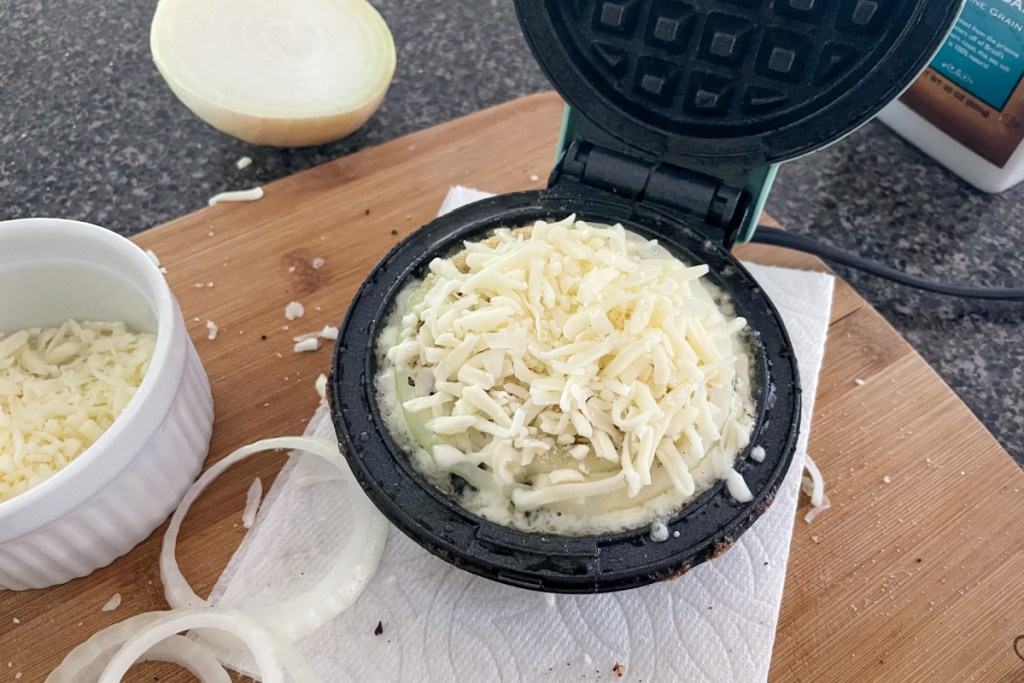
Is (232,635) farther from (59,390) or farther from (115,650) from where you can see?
(59,390)

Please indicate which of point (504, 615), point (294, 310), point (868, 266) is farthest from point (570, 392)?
point (868, 266)

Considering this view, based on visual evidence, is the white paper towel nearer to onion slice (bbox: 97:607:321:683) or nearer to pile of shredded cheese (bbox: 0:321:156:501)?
onion slice (bbox: 97:607:321:683)

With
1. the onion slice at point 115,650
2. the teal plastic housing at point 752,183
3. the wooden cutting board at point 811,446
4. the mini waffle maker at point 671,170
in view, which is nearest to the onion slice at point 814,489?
the wooden cutting board at point 811,446

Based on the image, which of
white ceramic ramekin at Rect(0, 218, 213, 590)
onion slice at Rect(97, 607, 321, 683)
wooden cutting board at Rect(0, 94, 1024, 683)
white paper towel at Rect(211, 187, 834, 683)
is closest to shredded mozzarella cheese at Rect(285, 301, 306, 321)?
wooden cutting board at Rect(0, 94, 1024, 683)

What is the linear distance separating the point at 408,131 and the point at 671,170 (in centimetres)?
60

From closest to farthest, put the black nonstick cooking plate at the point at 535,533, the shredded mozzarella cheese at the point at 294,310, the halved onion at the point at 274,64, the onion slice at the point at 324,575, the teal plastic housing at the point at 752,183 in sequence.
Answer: the black nonstick cooking plate at the point at 535,533 < the onion slice at the point at 324,575 < the teal plastic housing at the point at 752,183 < the shredded mozzarella cheese at the point at 294,310 < the halved onion at the point at 274,64

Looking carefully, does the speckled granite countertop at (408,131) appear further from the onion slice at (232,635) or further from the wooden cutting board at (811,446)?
the onion slice at (232,635)

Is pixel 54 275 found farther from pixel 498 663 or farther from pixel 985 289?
pixel 985 289

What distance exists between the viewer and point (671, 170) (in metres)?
0.94

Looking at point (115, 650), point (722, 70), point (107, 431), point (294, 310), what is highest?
point (722, 70)

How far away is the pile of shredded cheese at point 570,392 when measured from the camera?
2.36ft

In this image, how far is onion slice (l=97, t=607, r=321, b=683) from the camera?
0.76 metres

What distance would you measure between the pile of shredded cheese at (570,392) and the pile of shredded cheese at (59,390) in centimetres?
31

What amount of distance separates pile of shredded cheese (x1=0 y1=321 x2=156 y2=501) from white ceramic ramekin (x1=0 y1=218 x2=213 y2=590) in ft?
0.12
